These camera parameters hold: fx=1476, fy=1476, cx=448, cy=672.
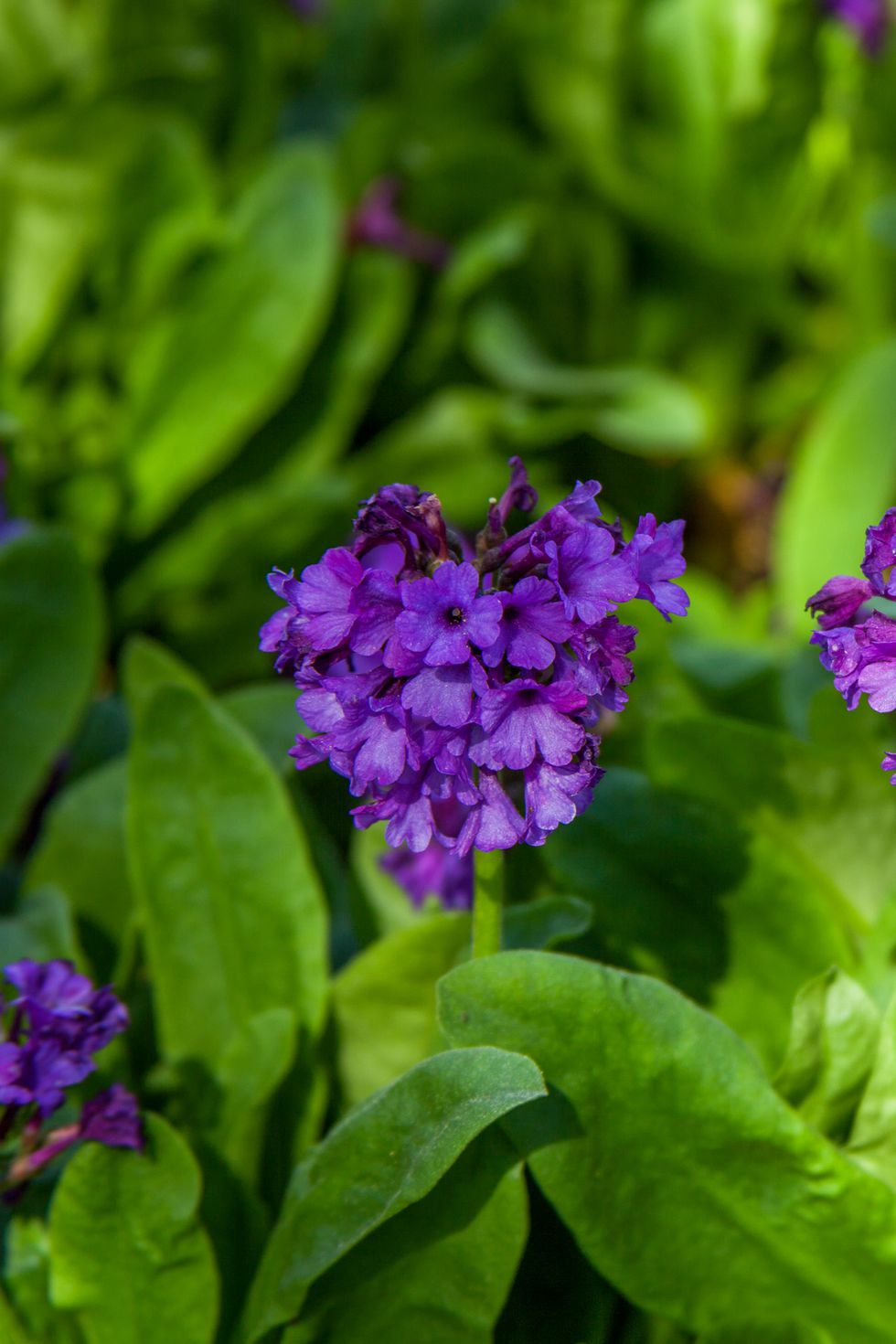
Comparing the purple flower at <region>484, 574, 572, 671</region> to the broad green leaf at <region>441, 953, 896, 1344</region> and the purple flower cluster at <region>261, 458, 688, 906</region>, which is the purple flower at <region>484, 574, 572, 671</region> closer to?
the purple flower cluster at <region>261, 458, 688, 906</region>

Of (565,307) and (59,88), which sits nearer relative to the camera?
(59,88)

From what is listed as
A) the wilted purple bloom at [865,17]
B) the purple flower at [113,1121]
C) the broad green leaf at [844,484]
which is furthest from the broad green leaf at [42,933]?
the wilted purple bloom at [865,17]

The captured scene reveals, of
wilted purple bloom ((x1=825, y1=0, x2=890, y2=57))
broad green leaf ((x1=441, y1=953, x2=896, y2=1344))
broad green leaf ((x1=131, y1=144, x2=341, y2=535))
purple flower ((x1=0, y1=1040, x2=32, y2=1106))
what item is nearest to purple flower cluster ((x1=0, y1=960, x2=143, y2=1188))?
purple flower ((x1=0, y1=1040, x2=32, y2=1106))

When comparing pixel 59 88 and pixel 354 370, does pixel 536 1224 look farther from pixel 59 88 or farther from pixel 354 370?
pixel 59 88

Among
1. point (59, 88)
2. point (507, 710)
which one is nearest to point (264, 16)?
point (59, 88)

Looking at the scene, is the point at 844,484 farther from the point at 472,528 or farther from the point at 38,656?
the point at 38,656

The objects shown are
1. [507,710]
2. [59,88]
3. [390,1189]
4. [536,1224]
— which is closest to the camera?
[507,710]

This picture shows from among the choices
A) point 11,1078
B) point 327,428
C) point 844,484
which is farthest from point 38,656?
point 844,484

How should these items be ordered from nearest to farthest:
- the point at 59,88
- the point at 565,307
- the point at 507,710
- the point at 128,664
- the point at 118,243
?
1. the point at 507,710
2. the point at 128,664
3. the point at 118,243
4. the point at 59,88
5. the point at 565,307
